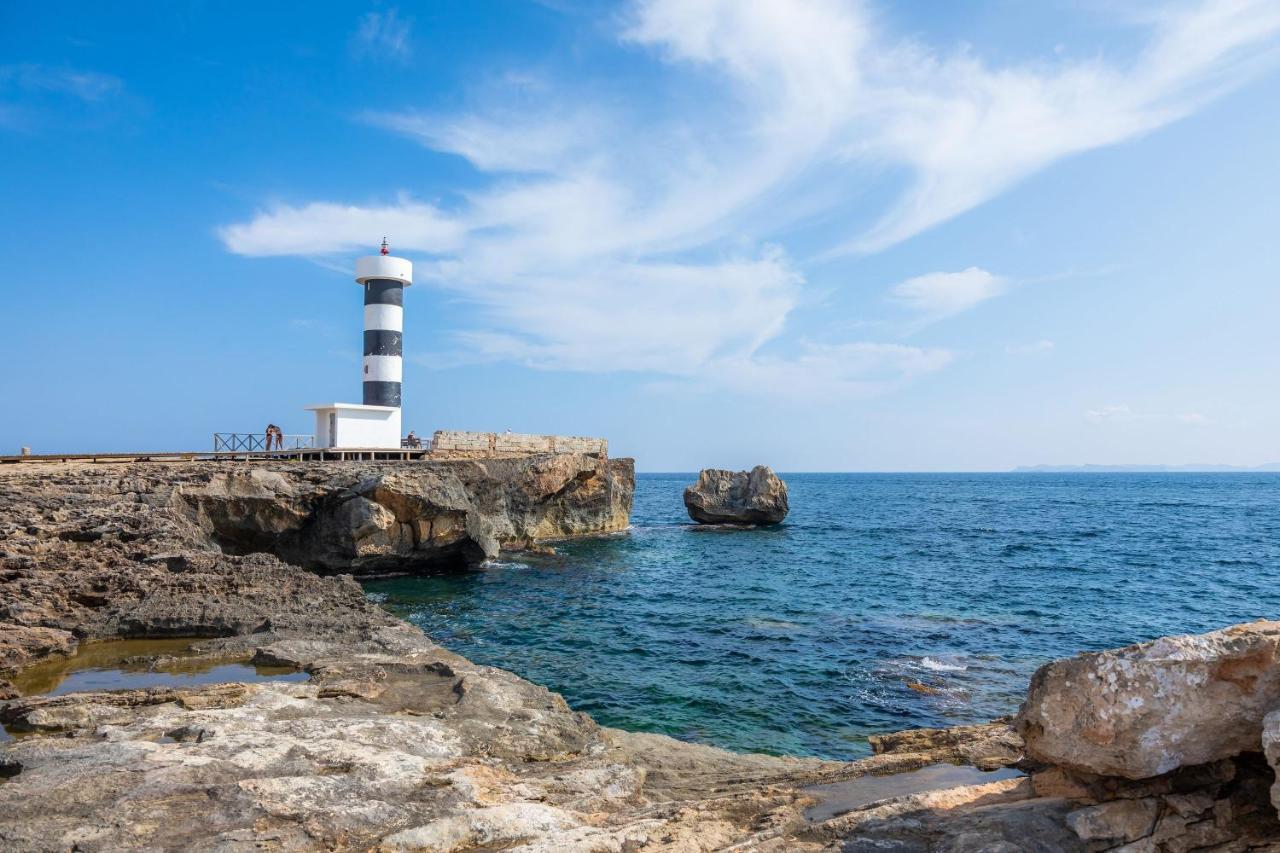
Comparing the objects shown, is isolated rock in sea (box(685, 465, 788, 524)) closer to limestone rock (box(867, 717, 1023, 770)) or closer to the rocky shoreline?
the rocky shoreline

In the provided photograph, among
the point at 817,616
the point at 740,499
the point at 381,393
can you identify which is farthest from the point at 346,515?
the point at 740,499

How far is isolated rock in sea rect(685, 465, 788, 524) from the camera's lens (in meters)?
54.8

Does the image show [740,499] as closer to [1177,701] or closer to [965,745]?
[965,745]

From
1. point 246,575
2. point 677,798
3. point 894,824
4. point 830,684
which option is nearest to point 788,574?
point 830,684

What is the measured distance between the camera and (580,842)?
20.5ft

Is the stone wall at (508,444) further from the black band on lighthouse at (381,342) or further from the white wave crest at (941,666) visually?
the white wave crest at (941,666)

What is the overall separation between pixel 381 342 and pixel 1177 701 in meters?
38.4

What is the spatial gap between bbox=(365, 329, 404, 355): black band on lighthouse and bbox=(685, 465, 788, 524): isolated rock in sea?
25508mm

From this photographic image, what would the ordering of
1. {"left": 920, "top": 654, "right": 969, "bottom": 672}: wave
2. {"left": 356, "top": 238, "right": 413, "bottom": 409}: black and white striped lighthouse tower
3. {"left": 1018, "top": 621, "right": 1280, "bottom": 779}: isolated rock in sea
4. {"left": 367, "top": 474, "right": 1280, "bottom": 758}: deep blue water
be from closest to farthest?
{"left": 1018, "top": 621, "right": 1280, "bottom": 779}: isolated rock in sea → {"left": 367, "top": 474, "right": 1280, "bottom": 758}: deep blue water → {"left": 920, "top": 654, "right": 969, "bottom": 672}: wave → {"left": 356, "top": 238, "right": 413, "bottom": 409}: black and white striped lighthouse tower

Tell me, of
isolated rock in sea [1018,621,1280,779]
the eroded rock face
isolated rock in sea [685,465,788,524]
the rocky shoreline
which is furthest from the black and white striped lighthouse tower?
isolated rock in sea [1018,621,1280,779]

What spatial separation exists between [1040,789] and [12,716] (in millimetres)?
11395

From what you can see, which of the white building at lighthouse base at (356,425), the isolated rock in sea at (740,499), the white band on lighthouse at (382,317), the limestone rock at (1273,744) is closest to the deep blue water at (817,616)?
the isolated rock in sea at (740,499)

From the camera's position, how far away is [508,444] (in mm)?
42719

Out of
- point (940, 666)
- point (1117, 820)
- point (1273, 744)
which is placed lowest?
point (940, 666)
